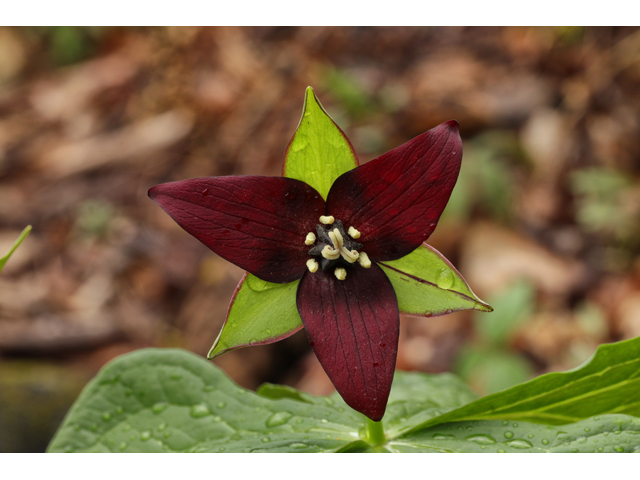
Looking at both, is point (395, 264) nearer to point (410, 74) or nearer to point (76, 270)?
point (76, 270)

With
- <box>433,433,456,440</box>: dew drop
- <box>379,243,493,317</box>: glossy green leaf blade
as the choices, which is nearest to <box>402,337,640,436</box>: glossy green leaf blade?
<box>433,433,456,440</box>: dew drop

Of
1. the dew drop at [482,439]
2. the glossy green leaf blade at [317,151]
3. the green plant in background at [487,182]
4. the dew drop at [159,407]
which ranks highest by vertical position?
the green plant in background at [487,182]

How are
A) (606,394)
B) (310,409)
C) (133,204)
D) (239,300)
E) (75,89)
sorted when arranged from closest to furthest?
1. (239,300)
2. (606,394)
3. (310,409)
4. (133,204)
5. (75,89)

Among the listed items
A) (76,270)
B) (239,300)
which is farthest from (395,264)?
(76,270)

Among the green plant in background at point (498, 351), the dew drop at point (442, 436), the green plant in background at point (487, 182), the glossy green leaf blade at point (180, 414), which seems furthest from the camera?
the green plant in background at point (487, 182)

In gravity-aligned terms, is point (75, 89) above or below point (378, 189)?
above

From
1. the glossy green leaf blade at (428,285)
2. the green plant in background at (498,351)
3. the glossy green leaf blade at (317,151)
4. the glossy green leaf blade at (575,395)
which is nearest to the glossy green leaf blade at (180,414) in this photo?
the glossy green leaf blade at (575,395)

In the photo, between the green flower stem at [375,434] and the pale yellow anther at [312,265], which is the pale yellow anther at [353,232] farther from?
the green flower stem at [375,434]
